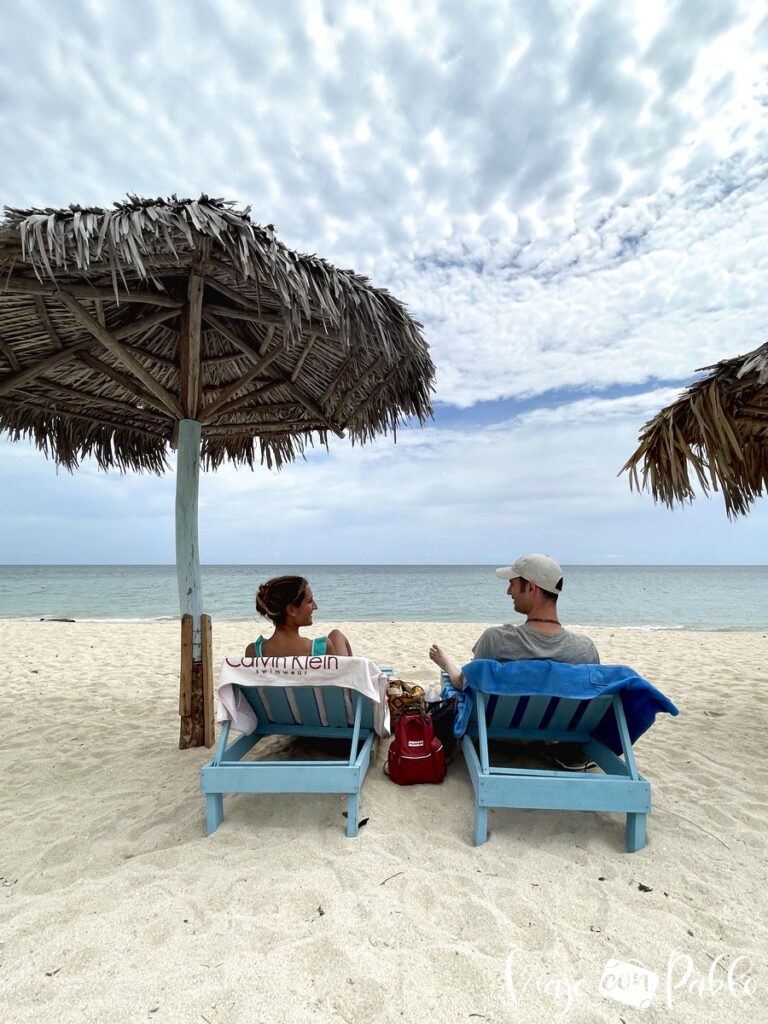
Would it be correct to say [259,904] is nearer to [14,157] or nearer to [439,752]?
[439,752]

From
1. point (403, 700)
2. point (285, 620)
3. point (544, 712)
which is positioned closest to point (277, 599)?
point (285, 620)

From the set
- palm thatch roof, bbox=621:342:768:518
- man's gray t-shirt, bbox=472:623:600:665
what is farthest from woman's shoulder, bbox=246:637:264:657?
palm thatch roof, bbox=621:342:768:518

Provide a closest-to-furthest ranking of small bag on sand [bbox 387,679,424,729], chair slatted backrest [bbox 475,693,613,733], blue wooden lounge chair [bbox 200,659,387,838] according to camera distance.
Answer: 1. blue wooden lounge chair [bbox 200,659,387,838]
2. chair slatted backrest [bbox 475,693,613,733]
3. small bag on sand [bbox 387,679,424,729]

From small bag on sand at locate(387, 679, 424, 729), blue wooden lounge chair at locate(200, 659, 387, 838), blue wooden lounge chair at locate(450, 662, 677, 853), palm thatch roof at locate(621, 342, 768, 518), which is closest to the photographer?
blue wooden lounge chair at locate(450, 662, 677, 853)

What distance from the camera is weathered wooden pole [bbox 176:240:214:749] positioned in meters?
3.12

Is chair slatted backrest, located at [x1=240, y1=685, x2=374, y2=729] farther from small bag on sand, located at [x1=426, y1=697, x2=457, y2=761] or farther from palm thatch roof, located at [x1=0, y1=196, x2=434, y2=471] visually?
palm thatch roof, located at [x1=0, y1=196, x2=434, y2=471]

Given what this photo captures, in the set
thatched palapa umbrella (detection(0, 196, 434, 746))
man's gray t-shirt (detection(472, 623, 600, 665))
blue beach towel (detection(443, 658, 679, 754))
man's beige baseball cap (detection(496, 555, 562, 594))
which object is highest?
thatched palapa umbrella (detection(0, 196, 434, 746))

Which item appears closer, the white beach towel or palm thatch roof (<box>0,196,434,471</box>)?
the white beach towel

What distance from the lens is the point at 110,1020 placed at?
49.4 inches

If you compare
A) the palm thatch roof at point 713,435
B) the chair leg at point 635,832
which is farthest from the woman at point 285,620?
the palm thatch roof at point 713,435

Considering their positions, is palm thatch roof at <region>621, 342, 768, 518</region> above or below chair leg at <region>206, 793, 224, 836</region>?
above

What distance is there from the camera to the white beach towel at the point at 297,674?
221 centimetres

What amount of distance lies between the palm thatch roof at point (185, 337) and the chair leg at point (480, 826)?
249 cm

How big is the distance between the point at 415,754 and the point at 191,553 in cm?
188
